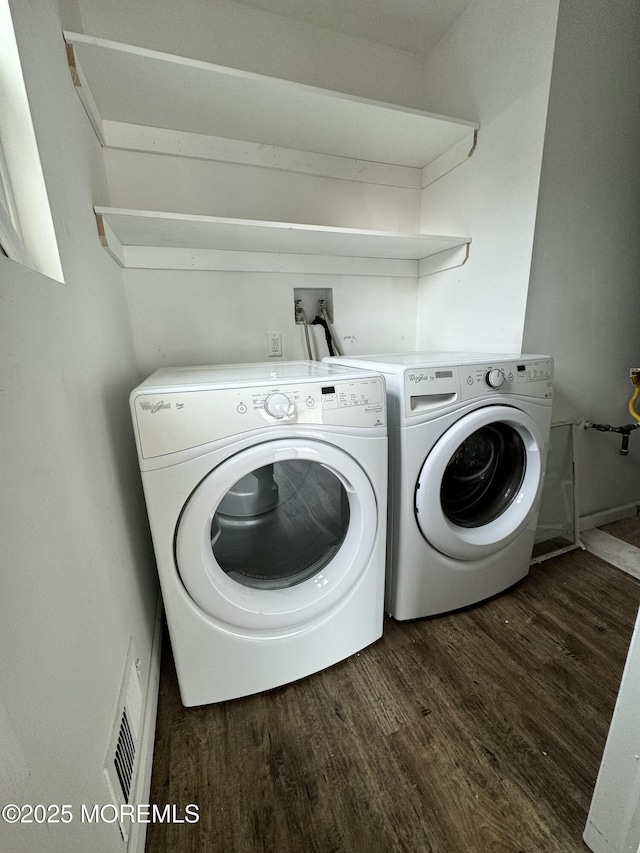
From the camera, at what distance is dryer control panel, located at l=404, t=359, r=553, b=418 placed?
102 centimetres

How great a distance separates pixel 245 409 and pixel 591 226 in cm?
159

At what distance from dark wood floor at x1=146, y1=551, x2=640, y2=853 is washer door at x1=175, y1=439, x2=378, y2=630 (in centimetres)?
30

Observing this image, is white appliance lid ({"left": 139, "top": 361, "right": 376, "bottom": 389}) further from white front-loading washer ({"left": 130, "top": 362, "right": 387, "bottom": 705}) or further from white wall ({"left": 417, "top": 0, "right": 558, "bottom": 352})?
white wall ({"left": 417, "top": 0, "right": 558, "bottom": 352})

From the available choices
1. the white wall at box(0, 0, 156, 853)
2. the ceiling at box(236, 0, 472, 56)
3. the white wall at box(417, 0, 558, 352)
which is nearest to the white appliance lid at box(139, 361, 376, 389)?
the white wall at box(0, 0, 156, 853)

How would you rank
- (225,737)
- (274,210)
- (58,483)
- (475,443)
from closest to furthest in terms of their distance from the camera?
(58,483), (225,737), (475,443), (274,210)

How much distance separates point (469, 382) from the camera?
108cm

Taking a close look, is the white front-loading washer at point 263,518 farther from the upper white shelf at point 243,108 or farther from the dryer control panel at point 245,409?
the upper white shelf at point 243,108

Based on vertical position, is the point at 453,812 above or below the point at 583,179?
below

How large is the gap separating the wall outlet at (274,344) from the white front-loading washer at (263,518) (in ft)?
2.19

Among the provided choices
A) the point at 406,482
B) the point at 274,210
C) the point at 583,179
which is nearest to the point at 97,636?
the point at 406,482

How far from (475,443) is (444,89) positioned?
1562 mm

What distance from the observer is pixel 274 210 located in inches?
59.9

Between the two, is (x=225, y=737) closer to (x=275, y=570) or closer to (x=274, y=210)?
(x=275, y=570)

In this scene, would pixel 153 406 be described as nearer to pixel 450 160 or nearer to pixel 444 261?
pixel 444 261
